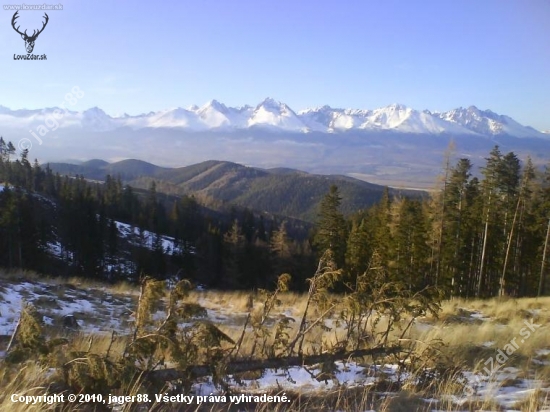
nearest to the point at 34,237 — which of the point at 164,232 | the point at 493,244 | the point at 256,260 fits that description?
the point at 256,260

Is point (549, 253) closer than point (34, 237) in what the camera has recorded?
Yes

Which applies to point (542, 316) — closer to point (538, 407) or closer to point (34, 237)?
point (538, 407)

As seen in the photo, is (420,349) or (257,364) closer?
(257,364)

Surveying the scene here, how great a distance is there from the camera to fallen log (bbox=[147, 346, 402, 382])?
146 inches

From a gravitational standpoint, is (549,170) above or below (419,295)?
above

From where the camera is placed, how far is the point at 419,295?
5203 millimetres

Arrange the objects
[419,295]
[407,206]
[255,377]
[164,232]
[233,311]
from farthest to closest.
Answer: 1. [164,232]
2. [407,206]
3. [233,311]
4. [419,295]
5. [255,377]

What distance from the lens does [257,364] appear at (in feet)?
14.2

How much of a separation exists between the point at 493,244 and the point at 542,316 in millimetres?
23910

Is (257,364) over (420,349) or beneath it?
over

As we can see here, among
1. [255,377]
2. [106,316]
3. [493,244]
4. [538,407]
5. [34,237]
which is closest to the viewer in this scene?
[538,407]

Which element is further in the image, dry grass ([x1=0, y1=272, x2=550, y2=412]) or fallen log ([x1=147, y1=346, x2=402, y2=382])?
fallen log ([x1=147, y1=346, x2=402, y2=382])

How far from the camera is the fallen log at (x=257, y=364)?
12.2ft

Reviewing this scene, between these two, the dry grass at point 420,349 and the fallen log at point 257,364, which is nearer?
the dry grass at point 420,349
